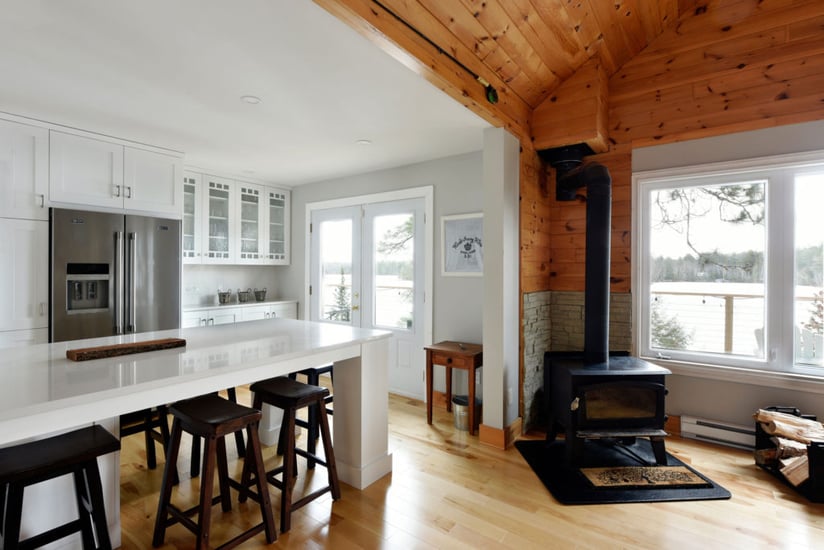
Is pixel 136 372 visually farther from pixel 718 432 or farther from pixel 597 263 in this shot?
pixel 718 432

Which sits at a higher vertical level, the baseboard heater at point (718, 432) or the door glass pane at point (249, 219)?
the door glass pane at point (249, 219)

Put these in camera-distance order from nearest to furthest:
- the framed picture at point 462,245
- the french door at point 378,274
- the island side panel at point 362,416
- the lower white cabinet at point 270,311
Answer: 1. the island side panel at point 362,416
2. the framed picture at point 462,245
3. the french door at point 378,274
4. the lower white cabinet at point 270,311

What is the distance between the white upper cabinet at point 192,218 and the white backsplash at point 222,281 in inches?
14.8

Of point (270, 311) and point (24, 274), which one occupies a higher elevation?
point (24, 274)

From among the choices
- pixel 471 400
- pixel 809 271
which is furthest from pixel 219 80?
pixel 809 271

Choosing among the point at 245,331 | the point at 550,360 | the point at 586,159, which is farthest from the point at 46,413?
the point at 586,159

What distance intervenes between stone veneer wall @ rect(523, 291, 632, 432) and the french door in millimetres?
1168

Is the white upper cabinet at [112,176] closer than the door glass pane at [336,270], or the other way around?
the white upper cabinet at [112,176]

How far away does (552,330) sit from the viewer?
12.1 feet

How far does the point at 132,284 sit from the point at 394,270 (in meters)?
2.38

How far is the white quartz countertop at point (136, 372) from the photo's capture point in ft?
4.05

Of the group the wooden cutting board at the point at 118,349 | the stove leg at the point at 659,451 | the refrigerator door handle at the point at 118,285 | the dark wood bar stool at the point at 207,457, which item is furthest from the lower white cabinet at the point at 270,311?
the stove leg at the point at 659,451

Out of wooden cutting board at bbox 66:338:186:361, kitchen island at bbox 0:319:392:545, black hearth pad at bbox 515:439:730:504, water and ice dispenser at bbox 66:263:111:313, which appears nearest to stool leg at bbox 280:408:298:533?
kitchen island at bbox 0:319:392:545

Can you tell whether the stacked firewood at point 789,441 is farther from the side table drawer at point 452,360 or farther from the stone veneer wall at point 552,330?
the side table drawer at point 452,360
